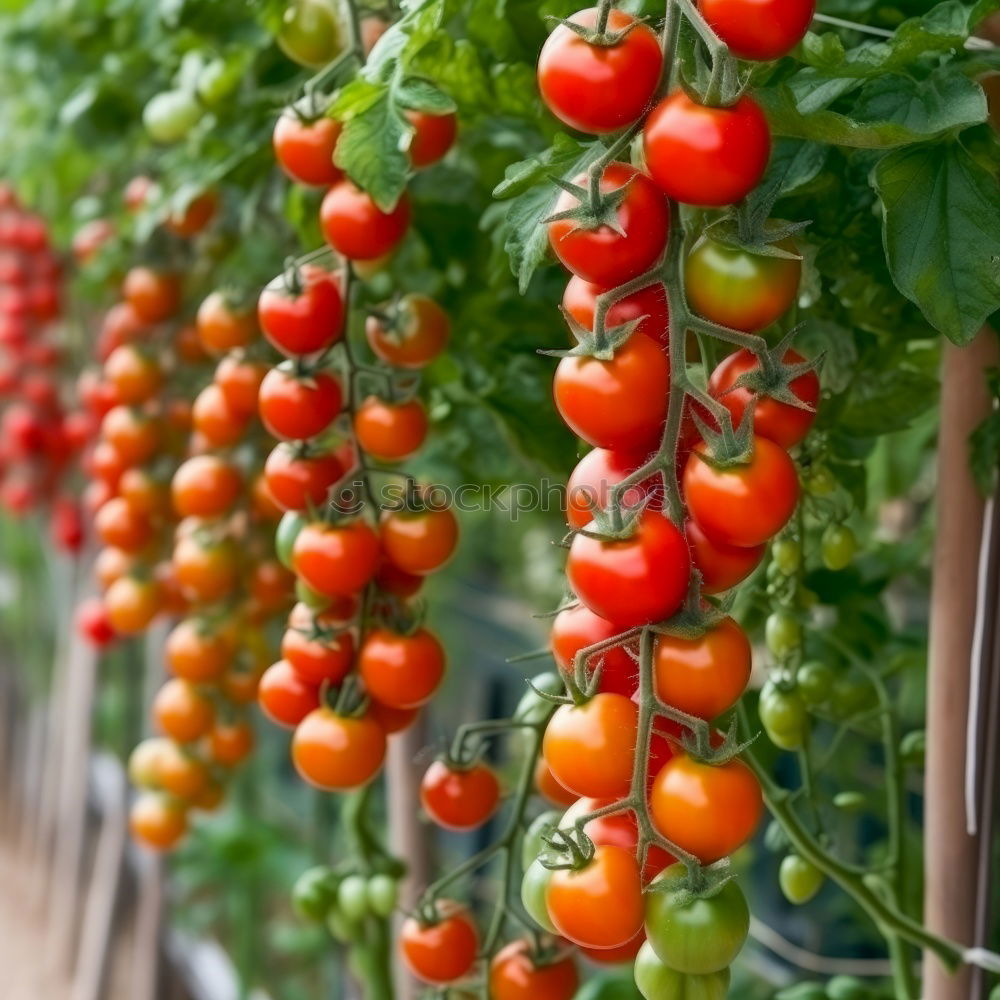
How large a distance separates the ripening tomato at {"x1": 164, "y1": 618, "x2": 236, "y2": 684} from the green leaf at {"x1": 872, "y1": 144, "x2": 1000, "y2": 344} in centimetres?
73

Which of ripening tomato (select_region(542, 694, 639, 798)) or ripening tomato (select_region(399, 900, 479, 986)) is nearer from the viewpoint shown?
ripening tomato (select_region(542, 694, 639, 798))

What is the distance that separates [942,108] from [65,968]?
2.06 m

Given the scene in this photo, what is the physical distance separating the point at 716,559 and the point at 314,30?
43 cm

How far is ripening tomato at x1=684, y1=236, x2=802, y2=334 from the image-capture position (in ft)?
1.52

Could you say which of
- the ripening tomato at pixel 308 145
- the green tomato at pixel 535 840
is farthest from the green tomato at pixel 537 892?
the ripening tomato at pixel 308 145

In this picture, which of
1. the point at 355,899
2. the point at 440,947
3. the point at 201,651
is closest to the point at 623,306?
the point at 440,947

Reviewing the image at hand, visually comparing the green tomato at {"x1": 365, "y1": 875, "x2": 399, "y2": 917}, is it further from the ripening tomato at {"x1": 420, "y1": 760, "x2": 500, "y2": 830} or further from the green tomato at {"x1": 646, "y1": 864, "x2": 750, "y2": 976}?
the green tomato at {"x1": 646, "y1": 864, "x2": 750, "y2": 976}

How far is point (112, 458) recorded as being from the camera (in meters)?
1.19

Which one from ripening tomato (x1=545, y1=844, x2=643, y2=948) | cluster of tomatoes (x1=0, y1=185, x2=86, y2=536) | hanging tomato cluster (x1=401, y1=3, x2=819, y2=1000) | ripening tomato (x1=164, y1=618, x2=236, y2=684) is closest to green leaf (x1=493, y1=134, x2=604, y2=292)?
hanging tomato cluster (x1=401, y1=3, x2=819, y2=1000)

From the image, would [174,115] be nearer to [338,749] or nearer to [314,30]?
[314,30]

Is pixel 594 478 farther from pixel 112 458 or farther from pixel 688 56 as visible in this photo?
pixel 112 458

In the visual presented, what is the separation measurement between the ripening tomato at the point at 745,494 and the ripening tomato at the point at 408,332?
0.30 metres

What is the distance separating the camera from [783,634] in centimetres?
66

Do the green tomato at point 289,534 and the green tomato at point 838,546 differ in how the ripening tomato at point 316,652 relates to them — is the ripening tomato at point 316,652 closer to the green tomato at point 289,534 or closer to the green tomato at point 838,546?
the green tomato at point 289,534
